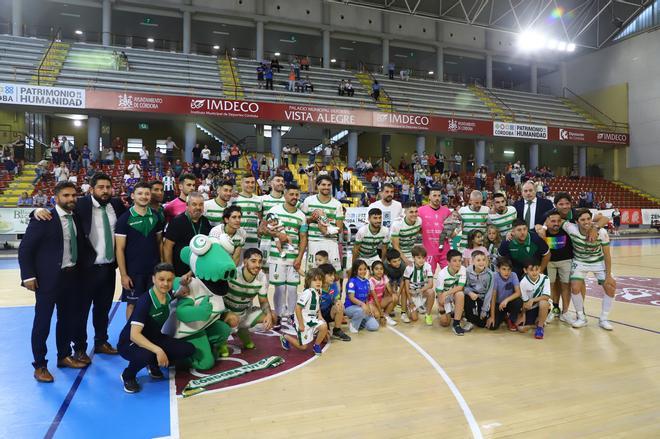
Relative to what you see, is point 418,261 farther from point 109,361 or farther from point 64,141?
point 64,141

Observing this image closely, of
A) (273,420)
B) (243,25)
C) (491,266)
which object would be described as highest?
(243,25)

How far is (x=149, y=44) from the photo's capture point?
31.2m

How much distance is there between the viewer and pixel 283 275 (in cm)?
598

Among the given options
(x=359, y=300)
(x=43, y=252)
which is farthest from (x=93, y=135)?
(x=359, y=300)

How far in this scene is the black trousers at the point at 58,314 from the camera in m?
4.30

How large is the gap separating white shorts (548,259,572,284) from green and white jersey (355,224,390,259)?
2.49m

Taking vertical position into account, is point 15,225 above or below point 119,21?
below

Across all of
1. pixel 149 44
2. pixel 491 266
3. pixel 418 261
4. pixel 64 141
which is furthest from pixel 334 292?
pixel 149 44

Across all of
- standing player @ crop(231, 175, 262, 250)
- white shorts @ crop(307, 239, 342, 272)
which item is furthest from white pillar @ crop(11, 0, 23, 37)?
white shorts @ crop(307, 239, 342, 272)

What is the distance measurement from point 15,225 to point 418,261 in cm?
1365

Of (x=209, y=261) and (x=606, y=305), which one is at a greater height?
(x=209, y=261)

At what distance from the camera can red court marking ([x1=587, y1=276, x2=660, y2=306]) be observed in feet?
26.9

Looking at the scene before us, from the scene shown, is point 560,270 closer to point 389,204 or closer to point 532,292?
point 532,292

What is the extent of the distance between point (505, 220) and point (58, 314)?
613 centimetres
